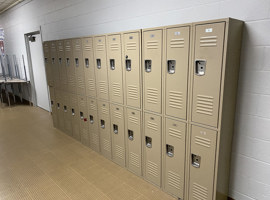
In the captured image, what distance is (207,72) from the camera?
1.75m

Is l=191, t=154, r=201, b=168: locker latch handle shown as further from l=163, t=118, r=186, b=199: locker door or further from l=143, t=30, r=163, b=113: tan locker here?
l=143, t=30, r=163, b=113: tan locker

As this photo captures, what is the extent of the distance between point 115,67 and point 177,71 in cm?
97

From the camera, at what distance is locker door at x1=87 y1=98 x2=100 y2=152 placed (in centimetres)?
323

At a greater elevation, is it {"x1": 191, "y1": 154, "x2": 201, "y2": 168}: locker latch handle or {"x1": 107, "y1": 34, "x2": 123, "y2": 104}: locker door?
{"x1": 107, "y1": 34, "x2": 123, "y2": 104}: locker door

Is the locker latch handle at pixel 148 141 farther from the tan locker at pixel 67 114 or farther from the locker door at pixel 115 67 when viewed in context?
the tan locker at pixel 67 114

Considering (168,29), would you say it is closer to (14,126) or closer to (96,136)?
(96,136)

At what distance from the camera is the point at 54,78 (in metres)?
4.13

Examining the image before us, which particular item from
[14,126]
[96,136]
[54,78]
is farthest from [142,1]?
[14,126]

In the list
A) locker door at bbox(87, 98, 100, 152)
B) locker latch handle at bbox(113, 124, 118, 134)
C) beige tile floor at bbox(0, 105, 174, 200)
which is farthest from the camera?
locker door at bbox(87, 98, 100, 152)

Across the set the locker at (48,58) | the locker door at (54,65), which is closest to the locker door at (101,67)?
the locker door at (54,65)

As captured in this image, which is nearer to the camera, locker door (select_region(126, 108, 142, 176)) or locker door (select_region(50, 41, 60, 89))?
locker door (select_region(126, 108, 142, 176))

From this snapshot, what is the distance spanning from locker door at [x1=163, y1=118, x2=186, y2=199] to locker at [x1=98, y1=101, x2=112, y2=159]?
3.46 ft

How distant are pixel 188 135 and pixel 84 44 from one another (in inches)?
82.8

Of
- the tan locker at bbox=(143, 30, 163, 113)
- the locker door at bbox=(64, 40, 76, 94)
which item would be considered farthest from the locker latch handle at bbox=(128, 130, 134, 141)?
the locker door at bbox=(64, 40, 76, 94)
